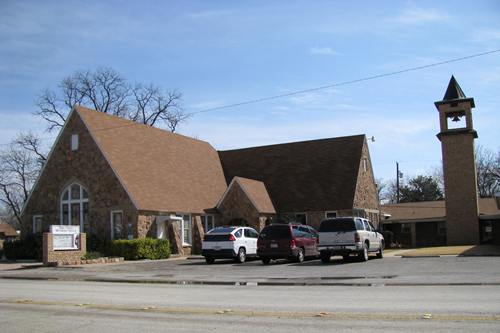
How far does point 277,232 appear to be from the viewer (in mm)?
26344

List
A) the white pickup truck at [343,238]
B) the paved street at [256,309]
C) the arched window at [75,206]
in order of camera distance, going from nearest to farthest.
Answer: the paved street at [256,309]
the white pickup truck at [343,238]
the arched window at [75,206]

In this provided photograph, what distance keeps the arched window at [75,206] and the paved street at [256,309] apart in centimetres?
1842

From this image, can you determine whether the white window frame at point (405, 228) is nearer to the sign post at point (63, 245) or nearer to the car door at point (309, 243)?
the car door at point (309, 243)

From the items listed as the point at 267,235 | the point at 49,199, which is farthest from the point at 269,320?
the point at 49,199

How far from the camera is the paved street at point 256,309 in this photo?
30.3 feet

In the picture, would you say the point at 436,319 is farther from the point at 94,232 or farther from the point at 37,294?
the point at 94,232

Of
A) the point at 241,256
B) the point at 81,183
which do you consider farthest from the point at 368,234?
the point at 81,183

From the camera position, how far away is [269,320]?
9.80 m

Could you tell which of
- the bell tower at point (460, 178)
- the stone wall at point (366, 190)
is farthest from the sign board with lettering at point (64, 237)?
the bell tower at point (460, 178)

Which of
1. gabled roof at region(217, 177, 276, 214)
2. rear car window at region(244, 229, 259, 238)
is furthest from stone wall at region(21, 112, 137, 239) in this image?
gabled roof at region(217, 177, 276, 214)

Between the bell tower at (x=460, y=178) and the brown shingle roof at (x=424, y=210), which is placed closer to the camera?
the bell tower at (x=460, y=178)

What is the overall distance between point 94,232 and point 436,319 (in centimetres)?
2703

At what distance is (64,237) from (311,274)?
47.9 ft

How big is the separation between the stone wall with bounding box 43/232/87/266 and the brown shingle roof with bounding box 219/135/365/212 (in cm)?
1509
